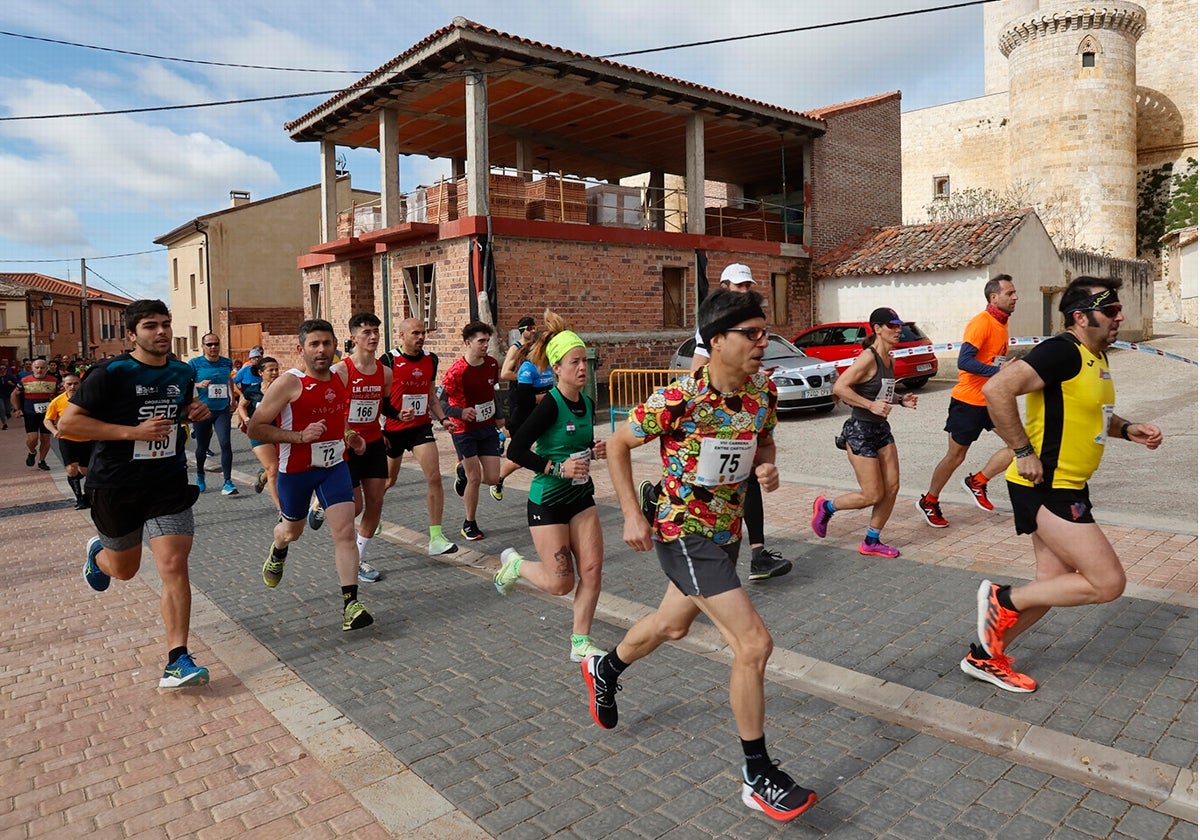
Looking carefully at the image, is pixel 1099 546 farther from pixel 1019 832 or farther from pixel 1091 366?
pixel 1019 832

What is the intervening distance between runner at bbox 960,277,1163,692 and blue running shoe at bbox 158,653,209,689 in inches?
159

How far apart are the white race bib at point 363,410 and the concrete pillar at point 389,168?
13.9 meters

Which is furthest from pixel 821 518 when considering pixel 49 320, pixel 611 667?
pixel 49 320

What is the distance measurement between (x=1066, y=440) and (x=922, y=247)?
20741 mm

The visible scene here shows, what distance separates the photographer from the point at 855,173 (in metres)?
24.8

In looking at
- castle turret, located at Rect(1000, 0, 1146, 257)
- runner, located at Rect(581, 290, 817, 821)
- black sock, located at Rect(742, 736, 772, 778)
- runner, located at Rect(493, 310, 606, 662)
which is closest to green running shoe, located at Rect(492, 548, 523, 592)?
runner, located at Rect(493, 310, 606, 662)

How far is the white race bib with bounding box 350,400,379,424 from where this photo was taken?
6.02 meters

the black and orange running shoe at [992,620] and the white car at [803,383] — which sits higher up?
the white car at [803,383]

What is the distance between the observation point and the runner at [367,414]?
6020 millimetres

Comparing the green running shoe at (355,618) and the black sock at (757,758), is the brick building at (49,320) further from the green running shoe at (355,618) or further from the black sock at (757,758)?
the black sock at (757,758)

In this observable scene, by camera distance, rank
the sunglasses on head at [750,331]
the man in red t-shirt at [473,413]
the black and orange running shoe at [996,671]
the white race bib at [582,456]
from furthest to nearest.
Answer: the man in red t-shirt at [473,413] → the white race bib at [582,456] → the black and orange running shoe at [996,671] → the sunglasses on head at [750,331]

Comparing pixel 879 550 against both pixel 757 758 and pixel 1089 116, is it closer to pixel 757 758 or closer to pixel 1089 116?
pixel 757 758

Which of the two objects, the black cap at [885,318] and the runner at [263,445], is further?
the runner at [263,445]

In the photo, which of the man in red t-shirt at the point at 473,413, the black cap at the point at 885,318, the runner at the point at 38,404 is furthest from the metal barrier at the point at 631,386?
the black cap at the point at 885,318
